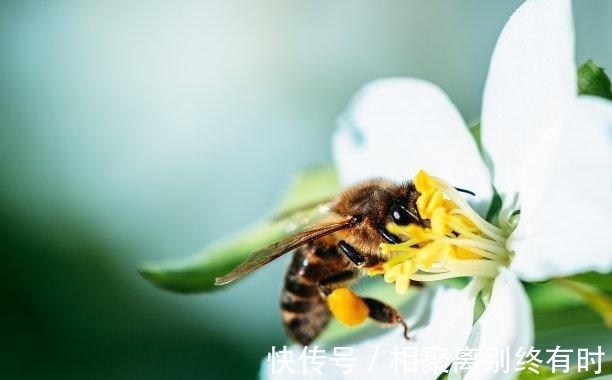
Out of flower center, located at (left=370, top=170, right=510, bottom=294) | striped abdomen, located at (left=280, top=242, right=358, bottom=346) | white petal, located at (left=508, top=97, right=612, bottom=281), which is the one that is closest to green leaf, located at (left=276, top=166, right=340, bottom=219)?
striped abdomen, located at (left=280, top=242, right=358, bottom=346)

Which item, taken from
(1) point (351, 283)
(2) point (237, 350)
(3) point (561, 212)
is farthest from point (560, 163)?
(2) point (237, 350)

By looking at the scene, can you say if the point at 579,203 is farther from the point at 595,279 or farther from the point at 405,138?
the point at 405,138

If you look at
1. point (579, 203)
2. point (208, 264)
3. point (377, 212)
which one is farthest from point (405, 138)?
point (579, 203)

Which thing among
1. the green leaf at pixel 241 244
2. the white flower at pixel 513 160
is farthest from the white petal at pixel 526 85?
the green leaf at pixel 241 244

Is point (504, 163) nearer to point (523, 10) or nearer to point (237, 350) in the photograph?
point (523, 10)

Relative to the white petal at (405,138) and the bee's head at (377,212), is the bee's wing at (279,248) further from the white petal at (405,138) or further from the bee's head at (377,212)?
the white petal at (405,138)

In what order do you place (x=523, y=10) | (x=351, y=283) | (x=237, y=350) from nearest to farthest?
1. (x=523, y=10)
2. (x=351, y=283)
3. (x=237, y=350)
